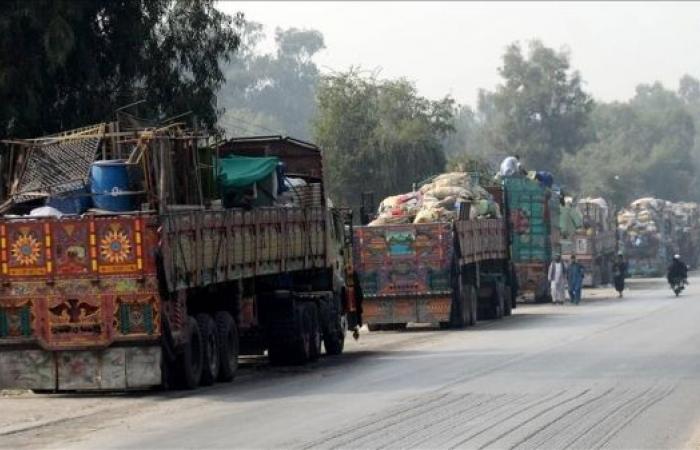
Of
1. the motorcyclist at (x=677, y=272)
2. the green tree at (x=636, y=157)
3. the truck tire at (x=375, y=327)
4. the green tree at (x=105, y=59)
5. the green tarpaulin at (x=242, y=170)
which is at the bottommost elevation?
the truck tire at (x=375, y=327)

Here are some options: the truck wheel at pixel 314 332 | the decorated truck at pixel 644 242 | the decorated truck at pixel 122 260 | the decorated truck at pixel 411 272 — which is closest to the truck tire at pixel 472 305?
the decorated truck at pixel 411 272

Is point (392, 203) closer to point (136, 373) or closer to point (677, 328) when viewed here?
point (677, 328)

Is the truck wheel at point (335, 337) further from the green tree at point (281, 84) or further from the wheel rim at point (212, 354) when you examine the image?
the green tree at point (281, 84)

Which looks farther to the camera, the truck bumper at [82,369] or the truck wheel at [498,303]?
the truck wheel at [498,303]

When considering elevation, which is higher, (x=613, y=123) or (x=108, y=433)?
(x=613, y=123)

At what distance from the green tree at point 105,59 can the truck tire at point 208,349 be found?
336 inches

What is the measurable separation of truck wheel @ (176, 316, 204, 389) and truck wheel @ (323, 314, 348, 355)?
6.28 m

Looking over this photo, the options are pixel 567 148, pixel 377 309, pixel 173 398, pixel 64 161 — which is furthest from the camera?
pixel 567 148

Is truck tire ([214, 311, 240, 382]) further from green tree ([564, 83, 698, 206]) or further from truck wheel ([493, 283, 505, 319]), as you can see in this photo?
green tree ([564, 83, 698, 206])

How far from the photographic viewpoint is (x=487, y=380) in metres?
20.6

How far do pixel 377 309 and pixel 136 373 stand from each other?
15.1m

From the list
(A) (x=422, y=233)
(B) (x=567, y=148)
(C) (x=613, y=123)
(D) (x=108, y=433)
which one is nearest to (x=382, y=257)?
(A) (x=422, y=233)

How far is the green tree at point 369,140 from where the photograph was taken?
208ft

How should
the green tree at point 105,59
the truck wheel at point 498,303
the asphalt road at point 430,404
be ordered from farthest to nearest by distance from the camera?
1. the truck wheel at point 498,303
2. the green tree at point 105,59
3. the asphalt road at point 430,404
